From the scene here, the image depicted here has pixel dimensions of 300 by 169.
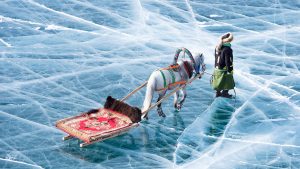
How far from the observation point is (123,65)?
1524 centimetres

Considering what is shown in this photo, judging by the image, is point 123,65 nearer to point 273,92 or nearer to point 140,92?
point 140,92

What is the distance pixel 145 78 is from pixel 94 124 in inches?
155

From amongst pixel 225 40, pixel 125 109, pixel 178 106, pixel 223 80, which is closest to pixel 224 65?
pixel 223 80

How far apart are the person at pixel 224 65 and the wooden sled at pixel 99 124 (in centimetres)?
237

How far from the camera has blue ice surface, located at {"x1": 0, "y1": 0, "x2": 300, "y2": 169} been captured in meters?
10.9

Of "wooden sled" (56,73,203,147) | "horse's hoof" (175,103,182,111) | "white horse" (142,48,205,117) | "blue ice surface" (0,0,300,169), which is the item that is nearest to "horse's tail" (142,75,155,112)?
"white horse" (142,48,205,117)

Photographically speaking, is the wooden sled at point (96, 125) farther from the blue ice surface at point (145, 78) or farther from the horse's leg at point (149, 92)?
the horse's leg at point (149, 92)

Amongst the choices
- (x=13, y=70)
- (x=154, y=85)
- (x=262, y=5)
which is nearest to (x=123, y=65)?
(x=13, y=70)

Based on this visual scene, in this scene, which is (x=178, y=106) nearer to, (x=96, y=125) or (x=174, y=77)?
(x=174, y=77)

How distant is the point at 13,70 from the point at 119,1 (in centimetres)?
629

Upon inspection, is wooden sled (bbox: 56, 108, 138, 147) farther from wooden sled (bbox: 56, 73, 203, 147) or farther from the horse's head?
the horse's head

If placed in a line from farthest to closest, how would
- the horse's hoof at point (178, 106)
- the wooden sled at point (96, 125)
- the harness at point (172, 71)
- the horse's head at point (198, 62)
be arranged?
1. the horse's hoof at point (178, 106)
2. the horse's head at point (198, 62)
3. the harness at point (172, 71)
4. the wooden sled at point (96, 125)

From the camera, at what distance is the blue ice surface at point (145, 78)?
10.9 m

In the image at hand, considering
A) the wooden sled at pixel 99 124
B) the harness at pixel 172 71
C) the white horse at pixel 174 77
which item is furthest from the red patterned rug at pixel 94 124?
the harness at pixel 172 71
